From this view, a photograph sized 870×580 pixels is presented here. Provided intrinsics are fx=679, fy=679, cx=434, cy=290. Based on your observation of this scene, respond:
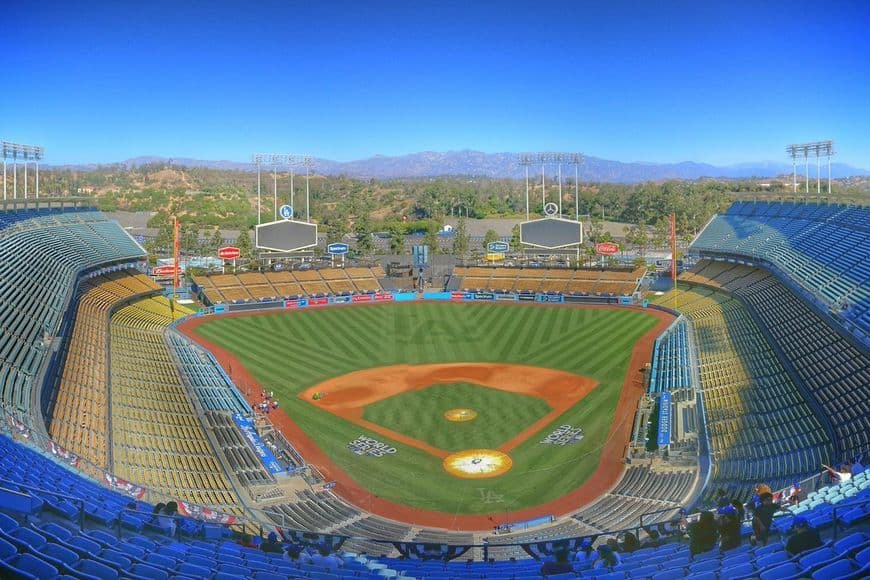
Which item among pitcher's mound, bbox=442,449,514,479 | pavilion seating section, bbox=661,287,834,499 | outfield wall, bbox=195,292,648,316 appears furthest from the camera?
outfield wall, bbox=195,292,648,316

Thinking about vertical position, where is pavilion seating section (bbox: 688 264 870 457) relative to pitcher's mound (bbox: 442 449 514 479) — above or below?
above

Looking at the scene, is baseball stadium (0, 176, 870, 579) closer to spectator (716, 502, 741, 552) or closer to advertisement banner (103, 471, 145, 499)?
advertisement banner (103, 471, 145, 499)

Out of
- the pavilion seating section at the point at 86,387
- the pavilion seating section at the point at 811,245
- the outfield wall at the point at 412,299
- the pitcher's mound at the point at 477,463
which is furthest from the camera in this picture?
the outfield wall at the point at 412,299

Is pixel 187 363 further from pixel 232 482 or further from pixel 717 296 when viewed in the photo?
pixel 717 296

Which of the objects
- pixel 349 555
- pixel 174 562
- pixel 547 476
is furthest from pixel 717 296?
pixel 174 562

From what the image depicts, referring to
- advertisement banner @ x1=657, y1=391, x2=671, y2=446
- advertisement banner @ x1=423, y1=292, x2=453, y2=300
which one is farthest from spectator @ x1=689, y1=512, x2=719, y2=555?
advertisement banner @ x1=423, y1=292, x2=453, y2=300

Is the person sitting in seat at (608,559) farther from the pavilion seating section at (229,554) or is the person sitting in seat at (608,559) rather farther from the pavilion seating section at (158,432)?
the pavilion seating section at (158,432)

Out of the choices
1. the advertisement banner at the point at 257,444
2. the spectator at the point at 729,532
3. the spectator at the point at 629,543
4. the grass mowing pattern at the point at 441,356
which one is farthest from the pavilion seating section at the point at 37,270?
the spectator at the point at 729,532
